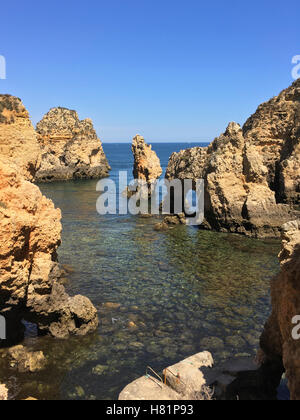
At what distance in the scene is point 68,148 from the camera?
8238cm

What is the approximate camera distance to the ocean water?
38.9ft

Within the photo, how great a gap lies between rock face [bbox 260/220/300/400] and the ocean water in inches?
138

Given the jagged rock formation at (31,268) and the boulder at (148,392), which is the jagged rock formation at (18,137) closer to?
the jagged rock formation at (31,268)

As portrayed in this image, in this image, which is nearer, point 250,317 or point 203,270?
point 250,317

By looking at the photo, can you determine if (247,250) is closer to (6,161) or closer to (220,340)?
(220,340)

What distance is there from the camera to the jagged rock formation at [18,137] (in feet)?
46.5

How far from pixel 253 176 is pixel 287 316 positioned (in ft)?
79.5

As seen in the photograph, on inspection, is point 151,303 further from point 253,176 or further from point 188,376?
point 253,176

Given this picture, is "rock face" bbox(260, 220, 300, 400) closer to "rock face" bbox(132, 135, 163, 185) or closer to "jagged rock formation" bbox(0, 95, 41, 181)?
"jagged rock formation" bbox(0, 95, 41, 181)

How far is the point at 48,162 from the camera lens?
7956 centimetres

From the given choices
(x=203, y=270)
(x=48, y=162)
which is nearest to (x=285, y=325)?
(x=203, y=270)

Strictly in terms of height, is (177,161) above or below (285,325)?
above

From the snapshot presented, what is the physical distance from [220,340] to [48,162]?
72168 millimetres

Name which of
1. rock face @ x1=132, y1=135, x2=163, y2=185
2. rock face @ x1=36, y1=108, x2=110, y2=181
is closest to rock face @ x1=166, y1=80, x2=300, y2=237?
rock face @ x1=132, y1=135, x2=163, y2=185
